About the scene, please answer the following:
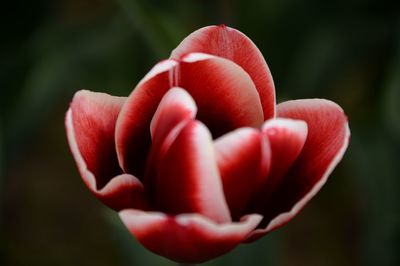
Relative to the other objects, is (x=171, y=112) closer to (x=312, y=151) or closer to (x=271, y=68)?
(x=312, y=151)

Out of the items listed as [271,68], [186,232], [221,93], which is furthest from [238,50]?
[271,68]

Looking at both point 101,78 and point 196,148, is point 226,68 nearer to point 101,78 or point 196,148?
point 196,148

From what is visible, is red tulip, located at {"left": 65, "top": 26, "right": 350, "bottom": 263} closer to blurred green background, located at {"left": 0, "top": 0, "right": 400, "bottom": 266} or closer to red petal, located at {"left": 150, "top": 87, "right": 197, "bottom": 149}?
red petal, located at {"left": 150, "top": 87, "right": 197, "bottom": 149}

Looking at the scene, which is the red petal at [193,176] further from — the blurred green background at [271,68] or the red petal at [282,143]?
the blurred green background at [271,68]

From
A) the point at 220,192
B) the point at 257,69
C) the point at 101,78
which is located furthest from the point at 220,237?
the point at 101,78
